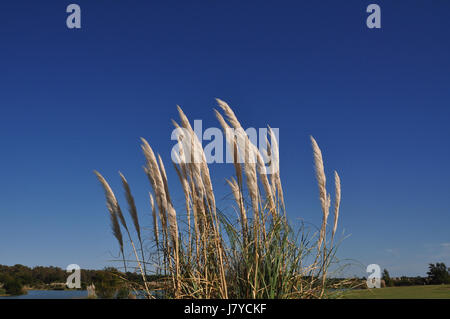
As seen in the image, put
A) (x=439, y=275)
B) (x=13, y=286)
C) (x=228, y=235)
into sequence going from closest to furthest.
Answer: (x=228, y=235), (x=439, y=275), (x=13, y=286)

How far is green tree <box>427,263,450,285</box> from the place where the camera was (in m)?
13.0

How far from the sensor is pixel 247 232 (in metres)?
3.13

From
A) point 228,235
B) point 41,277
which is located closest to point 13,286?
point 41,277

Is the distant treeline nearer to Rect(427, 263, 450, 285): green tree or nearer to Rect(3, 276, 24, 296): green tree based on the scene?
Rect(3, 276, 24, 296): green tree

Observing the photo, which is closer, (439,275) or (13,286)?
(439,275)

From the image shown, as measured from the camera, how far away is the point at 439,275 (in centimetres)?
1313

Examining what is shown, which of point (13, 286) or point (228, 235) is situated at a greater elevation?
point (228, 235)

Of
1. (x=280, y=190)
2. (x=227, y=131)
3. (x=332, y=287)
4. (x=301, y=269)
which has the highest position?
(x=227, y=131)

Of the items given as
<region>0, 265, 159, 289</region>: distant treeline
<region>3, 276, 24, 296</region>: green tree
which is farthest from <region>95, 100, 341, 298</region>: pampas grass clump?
<region>3, 276, 24, 296</region>: green tree

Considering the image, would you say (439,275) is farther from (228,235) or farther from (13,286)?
(13,286)
